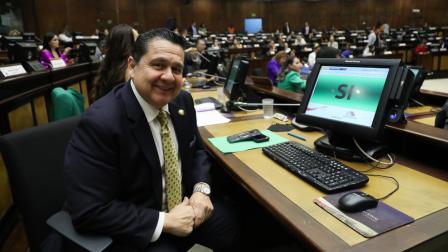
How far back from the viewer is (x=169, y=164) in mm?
1292

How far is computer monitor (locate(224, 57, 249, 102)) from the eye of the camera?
85.0 inches

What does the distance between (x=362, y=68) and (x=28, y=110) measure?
258 cm

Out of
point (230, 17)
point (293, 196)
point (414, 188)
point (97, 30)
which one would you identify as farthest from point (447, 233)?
point (230, 17)

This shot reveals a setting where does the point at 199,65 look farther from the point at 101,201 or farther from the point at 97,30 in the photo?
the point at 97,30

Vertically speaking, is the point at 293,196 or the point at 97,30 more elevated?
the point at 97,30

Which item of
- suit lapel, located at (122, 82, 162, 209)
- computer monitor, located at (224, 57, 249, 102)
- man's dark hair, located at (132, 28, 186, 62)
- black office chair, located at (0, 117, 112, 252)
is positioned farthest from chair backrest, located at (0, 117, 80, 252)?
computer monitor, located at (224, 57, 249, 102)

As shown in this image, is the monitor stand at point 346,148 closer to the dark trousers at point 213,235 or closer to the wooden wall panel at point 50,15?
the dark trousers at point 213,235

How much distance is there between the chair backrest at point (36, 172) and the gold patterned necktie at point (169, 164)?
38 cm

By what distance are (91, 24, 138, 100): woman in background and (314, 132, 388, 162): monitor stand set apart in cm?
137

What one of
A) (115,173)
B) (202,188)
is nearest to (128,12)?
(202,188)

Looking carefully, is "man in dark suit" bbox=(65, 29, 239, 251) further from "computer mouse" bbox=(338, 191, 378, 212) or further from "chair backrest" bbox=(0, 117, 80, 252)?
"computer mouse" bbox=(338, 191, 378, 212)

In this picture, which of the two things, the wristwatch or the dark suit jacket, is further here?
the wristwatch

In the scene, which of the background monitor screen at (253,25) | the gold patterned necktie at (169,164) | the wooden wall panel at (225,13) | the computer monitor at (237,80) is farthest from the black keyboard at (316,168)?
the background monitor screen at (253,25)

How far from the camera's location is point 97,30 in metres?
12.4
